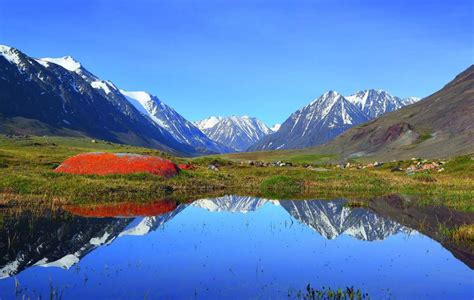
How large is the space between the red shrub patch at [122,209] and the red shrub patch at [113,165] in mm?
19471

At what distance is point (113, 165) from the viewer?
218ft

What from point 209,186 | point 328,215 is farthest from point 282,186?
point 328,215

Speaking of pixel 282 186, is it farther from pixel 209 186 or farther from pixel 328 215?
pixel 328 215

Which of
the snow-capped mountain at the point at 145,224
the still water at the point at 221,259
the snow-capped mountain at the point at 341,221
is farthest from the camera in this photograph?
the snow-capped mountain at the point at 341,221

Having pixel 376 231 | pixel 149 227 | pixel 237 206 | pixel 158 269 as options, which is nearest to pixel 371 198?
pixel 237 206

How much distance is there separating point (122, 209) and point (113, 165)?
24.6 metres

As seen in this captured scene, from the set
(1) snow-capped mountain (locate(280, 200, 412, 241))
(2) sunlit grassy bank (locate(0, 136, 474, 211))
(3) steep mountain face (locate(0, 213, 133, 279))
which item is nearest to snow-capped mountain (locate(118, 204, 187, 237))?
(3) steep mountain face (locate(0, 213, 133, 279))

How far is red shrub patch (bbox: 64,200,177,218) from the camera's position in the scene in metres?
39.4

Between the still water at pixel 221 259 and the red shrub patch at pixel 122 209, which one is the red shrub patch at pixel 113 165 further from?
the still water at pixel 221 259

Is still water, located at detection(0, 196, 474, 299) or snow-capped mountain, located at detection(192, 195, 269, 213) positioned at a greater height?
snow-capped mountain, located at detection(192, 195, 269, 213)

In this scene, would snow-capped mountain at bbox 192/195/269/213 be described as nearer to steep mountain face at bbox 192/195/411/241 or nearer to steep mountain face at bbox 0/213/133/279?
steep mountain face at bbox 192/195/411/241

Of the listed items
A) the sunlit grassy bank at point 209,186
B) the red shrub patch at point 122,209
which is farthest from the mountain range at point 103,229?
the sunlit grassy bank at point 209,186

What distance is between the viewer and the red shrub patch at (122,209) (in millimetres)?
39369

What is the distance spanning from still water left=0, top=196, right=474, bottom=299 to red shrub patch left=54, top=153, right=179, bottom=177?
85.3 ft
